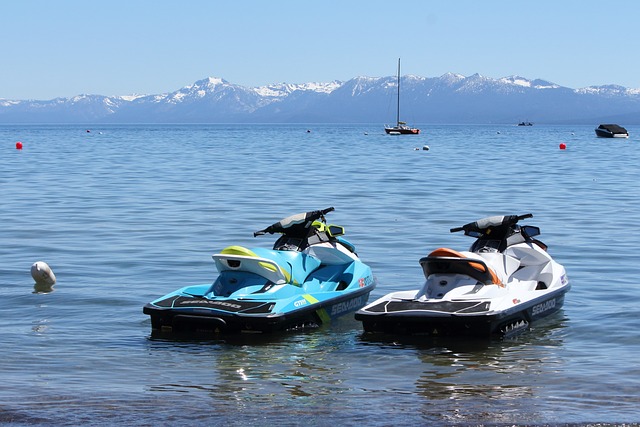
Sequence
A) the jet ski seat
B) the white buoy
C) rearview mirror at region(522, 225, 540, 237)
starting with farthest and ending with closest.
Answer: the white buoy, rearview mirror at region(522, 225, 540, 237), the jet ski seat

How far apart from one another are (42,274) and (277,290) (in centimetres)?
559

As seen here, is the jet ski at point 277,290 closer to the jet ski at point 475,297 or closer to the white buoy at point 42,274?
the jet ski at point 475,297

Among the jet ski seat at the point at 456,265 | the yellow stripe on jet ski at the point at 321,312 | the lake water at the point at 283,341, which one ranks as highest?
the jet ski seat at the point at 456,265

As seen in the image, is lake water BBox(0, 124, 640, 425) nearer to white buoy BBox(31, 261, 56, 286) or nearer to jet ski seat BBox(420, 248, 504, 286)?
white buoy BBox(31, 261, 56, 286)

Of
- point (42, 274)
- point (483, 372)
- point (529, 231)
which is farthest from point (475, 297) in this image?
point (42, 274)

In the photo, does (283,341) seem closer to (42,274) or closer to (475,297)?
(475,297)

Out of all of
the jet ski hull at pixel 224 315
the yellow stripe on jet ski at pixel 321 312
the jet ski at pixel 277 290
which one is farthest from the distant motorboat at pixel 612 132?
the jet ski hull at pixel 224 315


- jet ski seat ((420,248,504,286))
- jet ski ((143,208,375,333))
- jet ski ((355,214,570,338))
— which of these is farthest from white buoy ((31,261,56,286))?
jet ski seat ((420,248,504,286))

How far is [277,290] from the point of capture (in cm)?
1341

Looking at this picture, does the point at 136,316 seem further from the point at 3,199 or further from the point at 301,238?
the point at 3,199

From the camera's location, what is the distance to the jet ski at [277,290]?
42.3 feet

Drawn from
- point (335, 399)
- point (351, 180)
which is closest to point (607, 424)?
point (335, 399)

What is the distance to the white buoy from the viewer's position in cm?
1741

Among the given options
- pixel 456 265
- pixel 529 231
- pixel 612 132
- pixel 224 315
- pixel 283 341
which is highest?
pixel 529 231
